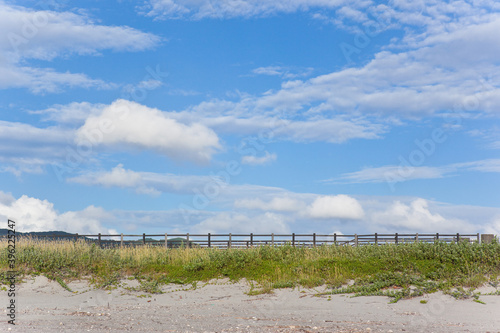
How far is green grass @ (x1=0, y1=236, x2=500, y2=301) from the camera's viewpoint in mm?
15828

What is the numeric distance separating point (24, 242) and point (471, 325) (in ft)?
67.3

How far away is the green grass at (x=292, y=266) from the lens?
15828 millimetres

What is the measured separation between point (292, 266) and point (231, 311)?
16.3 feet

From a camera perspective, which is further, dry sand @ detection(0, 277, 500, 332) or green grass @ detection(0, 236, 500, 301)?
green grass @ detection(0, 236, 500, 301)

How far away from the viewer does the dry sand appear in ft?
38.3

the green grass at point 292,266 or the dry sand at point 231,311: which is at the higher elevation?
the green grass at point 292,266

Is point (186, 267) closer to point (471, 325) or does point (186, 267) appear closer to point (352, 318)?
point (352, 318)

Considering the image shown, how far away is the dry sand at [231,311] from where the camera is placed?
38.3 ft

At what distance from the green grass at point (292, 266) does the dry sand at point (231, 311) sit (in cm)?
51

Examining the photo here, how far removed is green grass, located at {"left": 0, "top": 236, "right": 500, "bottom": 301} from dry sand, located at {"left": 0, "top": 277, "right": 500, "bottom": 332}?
1.68 ft

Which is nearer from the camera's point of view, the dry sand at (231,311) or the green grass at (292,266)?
the dry sand at (231,311)

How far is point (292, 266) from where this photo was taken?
60.5 ft

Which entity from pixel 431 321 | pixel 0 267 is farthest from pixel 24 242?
pixel 431 321

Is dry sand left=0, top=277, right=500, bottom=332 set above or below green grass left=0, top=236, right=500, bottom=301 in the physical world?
below
